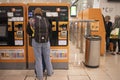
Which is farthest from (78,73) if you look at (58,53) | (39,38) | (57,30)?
(39,38)

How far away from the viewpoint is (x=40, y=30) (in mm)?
4871

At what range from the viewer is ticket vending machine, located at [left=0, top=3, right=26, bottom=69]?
19.2ft

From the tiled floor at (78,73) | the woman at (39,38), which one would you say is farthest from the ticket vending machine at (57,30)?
the woman at (39,38)

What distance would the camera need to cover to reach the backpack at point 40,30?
4848 millimetres

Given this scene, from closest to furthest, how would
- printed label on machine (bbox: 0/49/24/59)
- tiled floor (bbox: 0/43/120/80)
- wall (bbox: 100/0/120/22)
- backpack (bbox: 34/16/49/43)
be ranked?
backpack (bbox: 34/16/49/43), tiled floor (bbox: 0/43/120/80), printed label on machine (bbox: 0/49/24/59), wall (bbox: 100/0/120/22)

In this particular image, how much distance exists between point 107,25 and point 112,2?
4.73 m

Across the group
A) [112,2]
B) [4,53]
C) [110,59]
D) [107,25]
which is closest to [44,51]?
[4,53]

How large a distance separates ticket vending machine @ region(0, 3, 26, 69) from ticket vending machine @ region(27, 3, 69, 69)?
20 centimetres

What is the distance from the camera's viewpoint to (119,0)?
13.3m

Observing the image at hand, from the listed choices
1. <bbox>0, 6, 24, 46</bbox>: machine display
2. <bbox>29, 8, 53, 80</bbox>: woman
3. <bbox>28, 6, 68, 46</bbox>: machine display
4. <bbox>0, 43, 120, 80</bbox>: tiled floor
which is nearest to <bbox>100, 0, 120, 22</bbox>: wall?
<bbox>0, 43, 120, 80</bbox>: tiled floor

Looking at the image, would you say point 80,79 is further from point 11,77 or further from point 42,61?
point 11,77

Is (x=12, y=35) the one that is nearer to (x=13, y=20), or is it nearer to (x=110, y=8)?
(x=13, y=20)

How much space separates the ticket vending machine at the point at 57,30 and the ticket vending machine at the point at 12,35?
20cm

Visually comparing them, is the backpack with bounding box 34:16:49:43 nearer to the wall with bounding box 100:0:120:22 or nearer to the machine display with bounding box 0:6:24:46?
the machine display with bounding box 0:6:24:46
